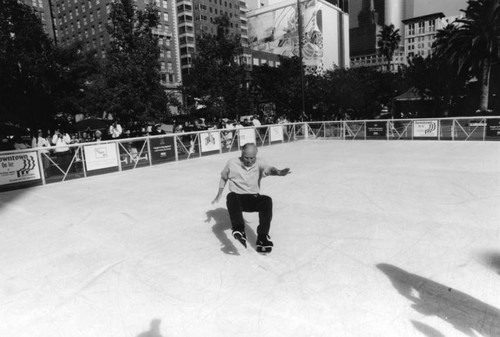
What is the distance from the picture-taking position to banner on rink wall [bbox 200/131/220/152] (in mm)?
17797

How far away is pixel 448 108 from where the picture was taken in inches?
1646

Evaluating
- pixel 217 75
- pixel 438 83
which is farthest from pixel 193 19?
pixel 217 75

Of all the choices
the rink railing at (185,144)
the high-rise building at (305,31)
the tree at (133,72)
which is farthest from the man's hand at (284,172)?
the high-rise building at (305,31)

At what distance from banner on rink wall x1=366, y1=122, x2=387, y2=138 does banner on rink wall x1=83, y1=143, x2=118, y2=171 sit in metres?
15.2

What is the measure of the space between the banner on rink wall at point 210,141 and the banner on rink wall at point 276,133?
4.57 metres

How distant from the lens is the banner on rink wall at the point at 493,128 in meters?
18.8

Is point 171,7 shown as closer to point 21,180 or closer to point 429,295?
point 21,180

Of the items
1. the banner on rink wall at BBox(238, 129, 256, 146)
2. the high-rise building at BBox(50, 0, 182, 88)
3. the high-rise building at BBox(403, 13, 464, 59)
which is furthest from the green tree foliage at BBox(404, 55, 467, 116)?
the high-rise building at BBox(403, 13, 464, 59)

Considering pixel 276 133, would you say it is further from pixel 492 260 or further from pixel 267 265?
pixel 492 260

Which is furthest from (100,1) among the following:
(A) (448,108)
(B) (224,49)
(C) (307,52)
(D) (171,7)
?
(A) (448,108)

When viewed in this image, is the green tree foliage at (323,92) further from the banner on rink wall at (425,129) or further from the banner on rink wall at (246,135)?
the banner on rink wall at (246,135)

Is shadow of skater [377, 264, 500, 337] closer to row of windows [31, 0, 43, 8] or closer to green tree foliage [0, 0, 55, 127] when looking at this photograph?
green tree foliage [0, 0, 55, 127]

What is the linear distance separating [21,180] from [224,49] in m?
18.7

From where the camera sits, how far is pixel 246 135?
20328 millimetres
